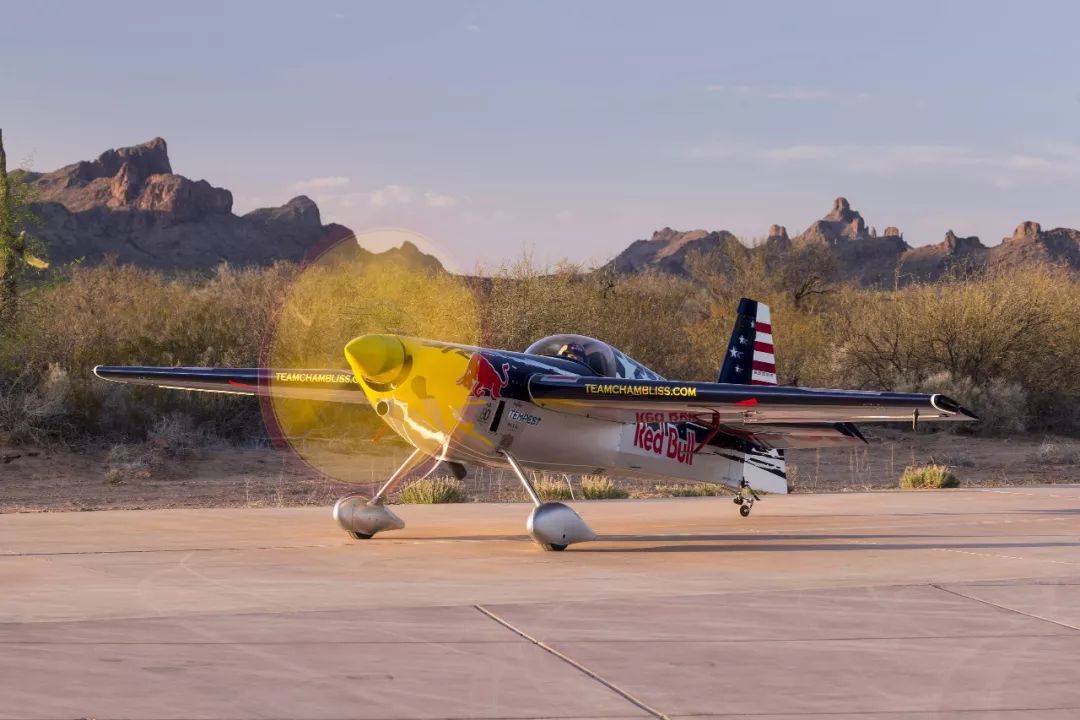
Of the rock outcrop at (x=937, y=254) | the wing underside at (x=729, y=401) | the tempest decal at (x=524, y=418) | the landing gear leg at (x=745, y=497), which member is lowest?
the landing gear leg at (x=745, y=497)

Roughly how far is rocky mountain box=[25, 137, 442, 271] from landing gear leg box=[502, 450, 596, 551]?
80.1 meters

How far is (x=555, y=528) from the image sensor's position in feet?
39.9

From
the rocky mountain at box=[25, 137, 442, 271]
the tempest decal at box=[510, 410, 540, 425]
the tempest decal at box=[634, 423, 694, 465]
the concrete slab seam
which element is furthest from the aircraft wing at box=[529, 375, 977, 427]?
the rocky mountain at box=[25, 137, 442, 271]

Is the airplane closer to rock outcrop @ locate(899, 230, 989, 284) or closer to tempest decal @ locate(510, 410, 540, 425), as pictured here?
tempest decal @ locate(510, 410, 540, 425)

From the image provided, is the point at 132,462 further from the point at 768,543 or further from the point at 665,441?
the point at 768,543

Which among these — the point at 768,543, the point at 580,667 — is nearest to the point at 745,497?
the point at 768,543

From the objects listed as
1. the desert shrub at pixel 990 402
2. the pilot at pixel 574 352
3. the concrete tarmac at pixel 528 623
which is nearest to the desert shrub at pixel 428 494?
the concrete tarmac at pixel 528 623

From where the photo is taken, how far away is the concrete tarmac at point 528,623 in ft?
19.2

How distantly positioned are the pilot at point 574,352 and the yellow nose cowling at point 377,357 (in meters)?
2.31

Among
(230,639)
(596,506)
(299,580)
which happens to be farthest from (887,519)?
(230,639)

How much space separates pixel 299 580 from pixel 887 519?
29.3ft

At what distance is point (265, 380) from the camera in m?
14.6

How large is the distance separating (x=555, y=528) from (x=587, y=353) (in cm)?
238

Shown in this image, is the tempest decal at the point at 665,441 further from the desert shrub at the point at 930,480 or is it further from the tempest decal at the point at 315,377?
the desert shrub at the point at 930,480
